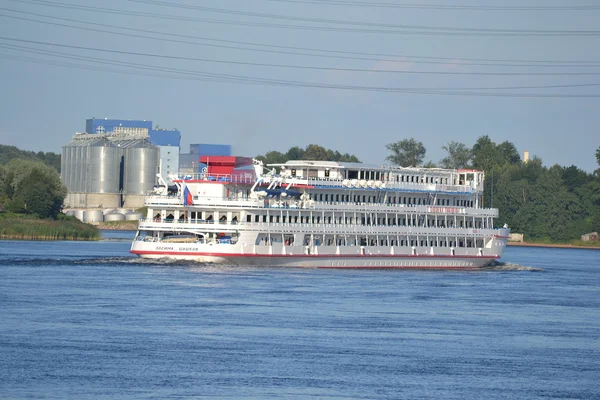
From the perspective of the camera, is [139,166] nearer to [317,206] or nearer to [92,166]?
Answer: [92,166]

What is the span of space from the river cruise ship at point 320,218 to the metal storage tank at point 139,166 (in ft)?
315

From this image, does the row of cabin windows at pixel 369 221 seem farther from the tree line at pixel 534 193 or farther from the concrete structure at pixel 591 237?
the concrete structure at pixel 591 237

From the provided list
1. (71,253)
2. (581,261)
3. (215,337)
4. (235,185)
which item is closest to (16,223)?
(71,253)

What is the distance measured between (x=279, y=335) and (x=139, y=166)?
139 m

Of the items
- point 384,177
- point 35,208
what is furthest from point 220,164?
point 35,208

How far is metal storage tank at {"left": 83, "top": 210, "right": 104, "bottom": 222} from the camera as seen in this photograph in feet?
565

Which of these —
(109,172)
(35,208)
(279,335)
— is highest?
(109,172)

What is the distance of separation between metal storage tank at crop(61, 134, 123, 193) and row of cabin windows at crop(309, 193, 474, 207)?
99527 mm

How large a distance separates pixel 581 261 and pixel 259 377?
84.1 meters

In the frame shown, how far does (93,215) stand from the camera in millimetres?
173375

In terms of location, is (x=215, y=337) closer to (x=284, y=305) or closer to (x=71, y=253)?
(x=284, y=305)

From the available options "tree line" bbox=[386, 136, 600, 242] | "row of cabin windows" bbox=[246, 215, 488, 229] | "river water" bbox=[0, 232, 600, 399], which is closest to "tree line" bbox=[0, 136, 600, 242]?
"tree line" bbox=[386, 136, 600, 242]

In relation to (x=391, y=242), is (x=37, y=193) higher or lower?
A: higher

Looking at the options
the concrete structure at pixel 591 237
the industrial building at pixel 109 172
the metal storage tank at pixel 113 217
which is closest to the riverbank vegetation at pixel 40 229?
the metal storage tank at pixel 113 217
